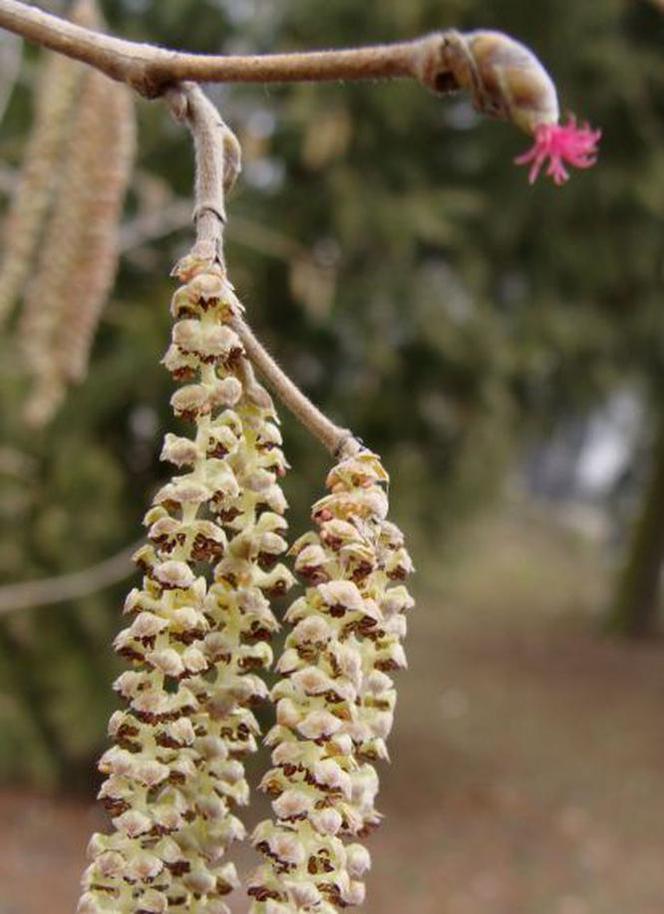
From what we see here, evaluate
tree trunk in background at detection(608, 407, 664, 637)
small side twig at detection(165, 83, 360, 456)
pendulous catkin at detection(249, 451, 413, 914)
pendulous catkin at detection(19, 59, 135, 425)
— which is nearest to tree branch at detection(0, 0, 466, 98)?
small side twig at detection(165, 83, 360, 456)

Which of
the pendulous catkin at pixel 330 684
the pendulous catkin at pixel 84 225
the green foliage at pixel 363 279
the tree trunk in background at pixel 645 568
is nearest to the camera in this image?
the pendulous catkin at pixel 330 684

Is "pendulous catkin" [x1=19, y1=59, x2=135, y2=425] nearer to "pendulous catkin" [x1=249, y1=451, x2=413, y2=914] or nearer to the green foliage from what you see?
"pendulous catkin" [x1=249, y1=451, x2=413, y2=914]

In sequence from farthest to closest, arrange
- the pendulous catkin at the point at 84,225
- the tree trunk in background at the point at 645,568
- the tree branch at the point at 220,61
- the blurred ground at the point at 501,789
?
the tree trunk in background at the point at 645,568 → the blurred ground at the point at 501,789 → the pendulous catkin at the point at 84,225 → the tree branch at the point at 220,61

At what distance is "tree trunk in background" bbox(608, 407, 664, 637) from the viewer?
9.84 meters

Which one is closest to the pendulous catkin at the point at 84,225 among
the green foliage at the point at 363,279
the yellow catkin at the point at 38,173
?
the yellow catkin at the point at 38,173

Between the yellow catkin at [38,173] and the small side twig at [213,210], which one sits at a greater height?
the yellow catkin at [38,173]

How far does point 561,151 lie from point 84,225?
1.38 m

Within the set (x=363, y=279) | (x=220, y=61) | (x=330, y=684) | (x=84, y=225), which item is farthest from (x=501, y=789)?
(x=220, y=61)

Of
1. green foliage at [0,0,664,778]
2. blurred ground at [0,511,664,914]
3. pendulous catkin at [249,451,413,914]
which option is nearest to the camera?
pendulous catkin at [249,451,413,914]

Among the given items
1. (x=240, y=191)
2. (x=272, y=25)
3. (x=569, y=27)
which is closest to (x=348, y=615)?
(x=240, y=191)

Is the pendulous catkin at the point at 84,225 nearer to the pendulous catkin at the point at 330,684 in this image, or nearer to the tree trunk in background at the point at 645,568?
the pendulous catkin at the point at 330,684

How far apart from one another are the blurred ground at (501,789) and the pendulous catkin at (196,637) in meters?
4.77

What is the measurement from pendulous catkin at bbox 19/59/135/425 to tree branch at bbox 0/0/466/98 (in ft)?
3.89

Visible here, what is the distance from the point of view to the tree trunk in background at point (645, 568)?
9.84 m
